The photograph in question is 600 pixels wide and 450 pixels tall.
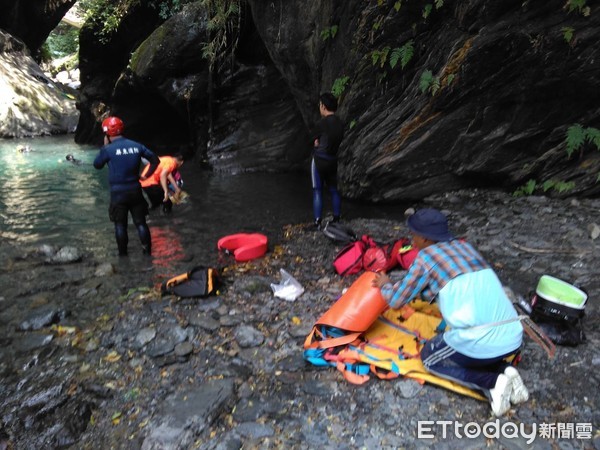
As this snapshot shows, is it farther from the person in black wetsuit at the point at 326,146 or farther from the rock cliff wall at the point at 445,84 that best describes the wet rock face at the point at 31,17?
the person in black wetsuit at the point at 326,146

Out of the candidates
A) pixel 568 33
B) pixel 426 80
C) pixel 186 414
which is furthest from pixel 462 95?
pixel 186 414

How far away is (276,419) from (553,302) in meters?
2.69

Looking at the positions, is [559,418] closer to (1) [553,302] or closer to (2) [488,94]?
(1) [553,302]

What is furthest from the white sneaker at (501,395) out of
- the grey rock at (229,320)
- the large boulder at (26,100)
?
the large boulder at (26,100)

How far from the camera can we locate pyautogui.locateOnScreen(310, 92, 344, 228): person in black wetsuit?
7.73 meters

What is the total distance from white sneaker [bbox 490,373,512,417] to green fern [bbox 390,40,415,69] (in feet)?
21.5

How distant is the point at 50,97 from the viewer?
3120 centimetres

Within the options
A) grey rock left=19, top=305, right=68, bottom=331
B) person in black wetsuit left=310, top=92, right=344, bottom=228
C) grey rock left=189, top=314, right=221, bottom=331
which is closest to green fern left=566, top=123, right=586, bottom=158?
person in black wetsuit left=310, top=92, right=344, bottom=228

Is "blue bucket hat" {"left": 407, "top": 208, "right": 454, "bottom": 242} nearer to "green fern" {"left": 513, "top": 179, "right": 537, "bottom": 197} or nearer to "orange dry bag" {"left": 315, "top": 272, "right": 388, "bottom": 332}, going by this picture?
"orange dry bag" {"left": 315, "top": 272, "right": 388, "bottom": 332}

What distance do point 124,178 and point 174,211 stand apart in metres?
3.47

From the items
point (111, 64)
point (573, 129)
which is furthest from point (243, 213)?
point (111, 64)

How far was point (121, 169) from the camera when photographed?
266 inches

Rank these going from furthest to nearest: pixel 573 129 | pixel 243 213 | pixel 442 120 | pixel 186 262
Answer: pixel 243 213 → pixel 442 120 → pixel 573 129 → pixel 186 262

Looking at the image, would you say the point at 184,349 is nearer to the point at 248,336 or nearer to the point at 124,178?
the point at 248,336
